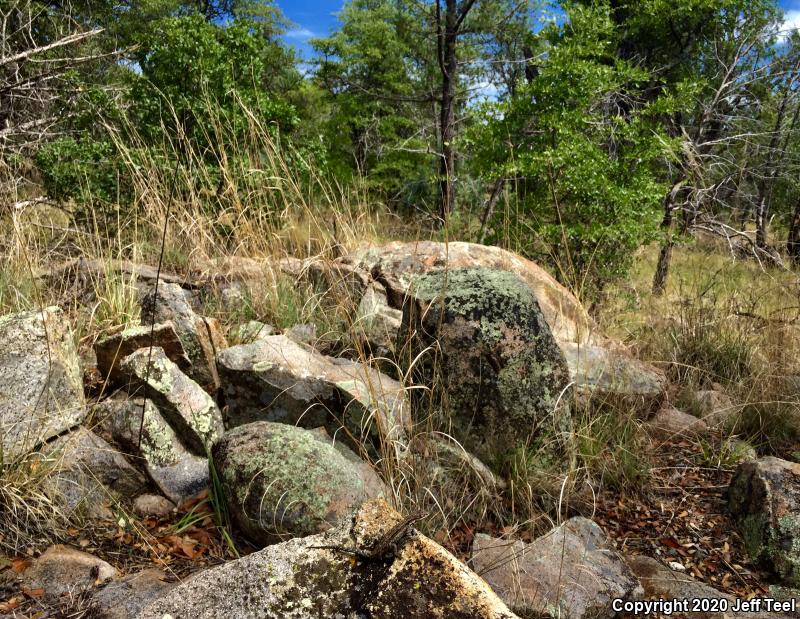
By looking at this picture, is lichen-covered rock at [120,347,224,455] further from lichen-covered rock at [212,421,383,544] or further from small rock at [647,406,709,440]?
small rock at [647,406,709,440]

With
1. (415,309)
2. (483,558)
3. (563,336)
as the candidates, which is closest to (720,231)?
(563,336)

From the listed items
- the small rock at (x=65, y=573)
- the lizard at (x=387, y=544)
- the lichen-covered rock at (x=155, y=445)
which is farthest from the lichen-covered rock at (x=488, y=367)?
the lizard at (x=387, y=544)

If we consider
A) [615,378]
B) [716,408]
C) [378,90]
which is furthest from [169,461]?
[378,90]

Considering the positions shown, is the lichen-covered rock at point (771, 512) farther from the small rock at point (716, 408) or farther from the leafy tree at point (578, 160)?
the leafy tree at point (578, 160)

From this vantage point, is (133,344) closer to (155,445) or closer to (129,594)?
(155,445)

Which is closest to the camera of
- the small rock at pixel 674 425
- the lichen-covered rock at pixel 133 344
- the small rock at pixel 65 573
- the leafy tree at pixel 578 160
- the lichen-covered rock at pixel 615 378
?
the small rock at pixel 65 573

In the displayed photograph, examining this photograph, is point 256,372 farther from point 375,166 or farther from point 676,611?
point 375,166

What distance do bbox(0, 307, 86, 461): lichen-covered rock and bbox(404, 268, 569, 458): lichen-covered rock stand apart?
→ 155 centimetres

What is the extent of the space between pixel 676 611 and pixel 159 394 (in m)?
2.41

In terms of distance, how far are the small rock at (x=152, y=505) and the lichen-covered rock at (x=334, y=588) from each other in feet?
5.26

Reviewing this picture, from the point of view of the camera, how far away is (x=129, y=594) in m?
2.11

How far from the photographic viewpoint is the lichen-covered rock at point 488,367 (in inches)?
120

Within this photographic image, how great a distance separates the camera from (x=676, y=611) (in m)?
2.45

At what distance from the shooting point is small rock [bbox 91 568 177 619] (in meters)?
2.02
